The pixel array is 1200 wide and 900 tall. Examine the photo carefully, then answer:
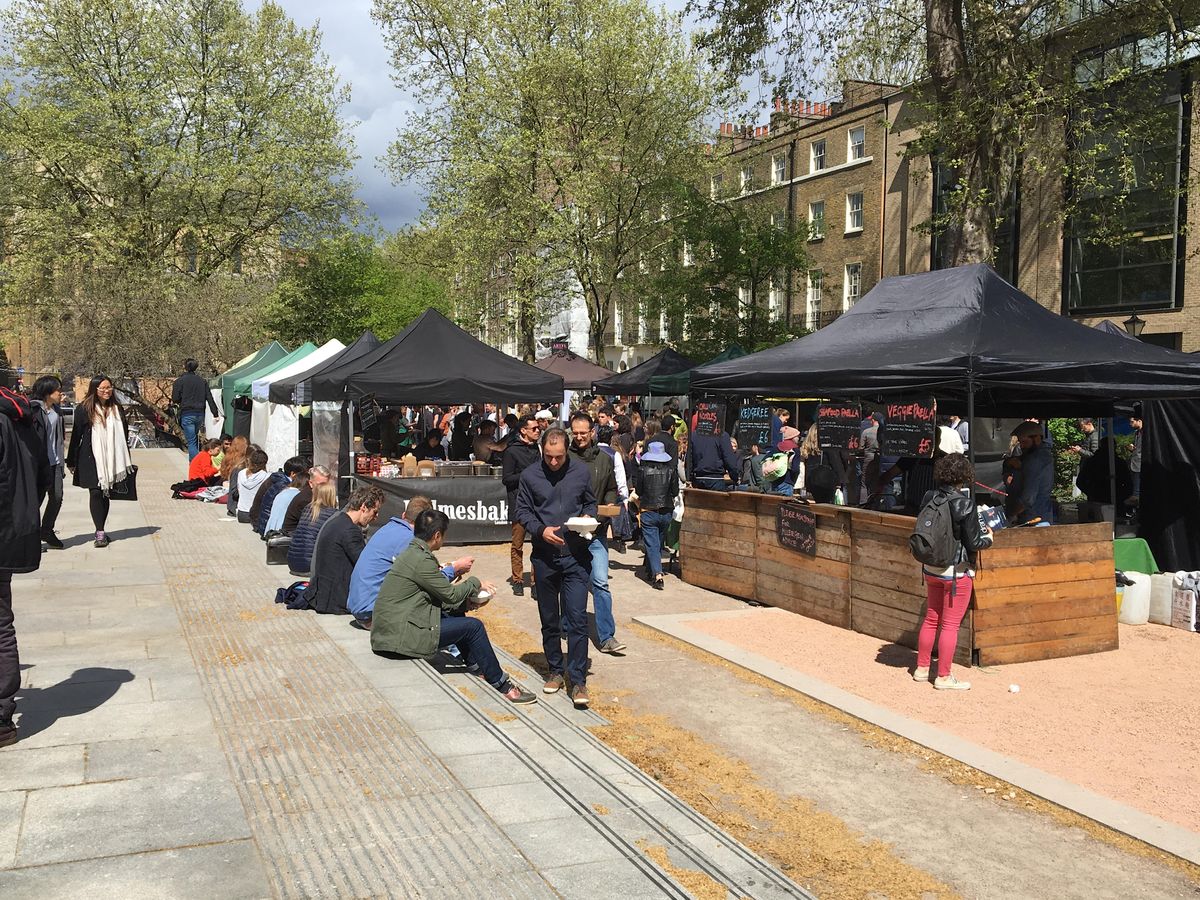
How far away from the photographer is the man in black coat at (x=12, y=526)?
17.5ft

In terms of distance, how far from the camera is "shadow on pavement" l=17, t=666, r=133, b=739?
6.03 metres

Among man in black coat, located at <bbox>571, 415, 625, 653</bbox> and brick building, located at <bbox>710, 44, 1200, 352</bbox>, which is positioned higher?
brick building, located at <bbox>710, 44, 1200, 352</bbox>

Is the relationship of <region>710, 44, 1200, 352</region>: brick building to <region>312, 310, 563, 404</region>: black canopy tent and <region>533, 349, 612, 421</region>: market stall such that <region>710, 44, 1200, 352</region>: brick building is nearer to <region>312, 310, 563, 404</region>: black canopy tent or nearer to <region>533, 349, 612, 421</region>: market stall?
<region>533, 349, 612, 421</region>: market stall

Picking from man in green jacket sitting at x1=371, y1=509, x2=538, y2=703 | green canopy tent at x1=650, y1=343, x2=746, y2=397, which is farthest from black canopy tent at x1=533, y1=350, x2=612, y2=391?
man in green jacket sitting at x1=371, y1=509, x2=538, y2=703

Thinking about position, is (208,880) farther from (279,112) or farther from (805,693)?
(279,112)

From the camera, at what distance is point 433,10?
110 feet

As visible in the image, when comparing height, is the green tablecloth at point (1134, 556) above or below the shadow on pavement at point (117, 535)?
above

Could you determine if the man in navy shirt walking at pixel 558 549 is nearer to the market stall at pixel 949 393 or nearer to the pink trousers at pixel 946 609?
the pink trousers at pixel 946 609

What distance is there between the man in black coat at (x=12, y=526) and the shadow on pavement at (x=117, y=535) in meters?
8.02

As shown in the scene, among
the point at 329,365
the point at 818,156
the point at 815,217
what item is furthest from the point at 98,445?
the point at 818,156

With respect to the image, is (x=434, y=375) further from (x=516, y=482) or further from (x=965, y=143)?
(x=965, y=143)

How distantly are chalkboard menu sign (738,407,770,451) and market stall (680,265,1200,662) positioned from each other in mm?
1037

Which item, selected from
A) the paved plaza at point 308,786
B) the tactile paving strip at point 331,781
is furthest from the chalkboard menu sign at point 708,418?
the tactile paving strip at point 331,781

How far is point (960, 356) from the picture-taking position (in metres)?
8.16
